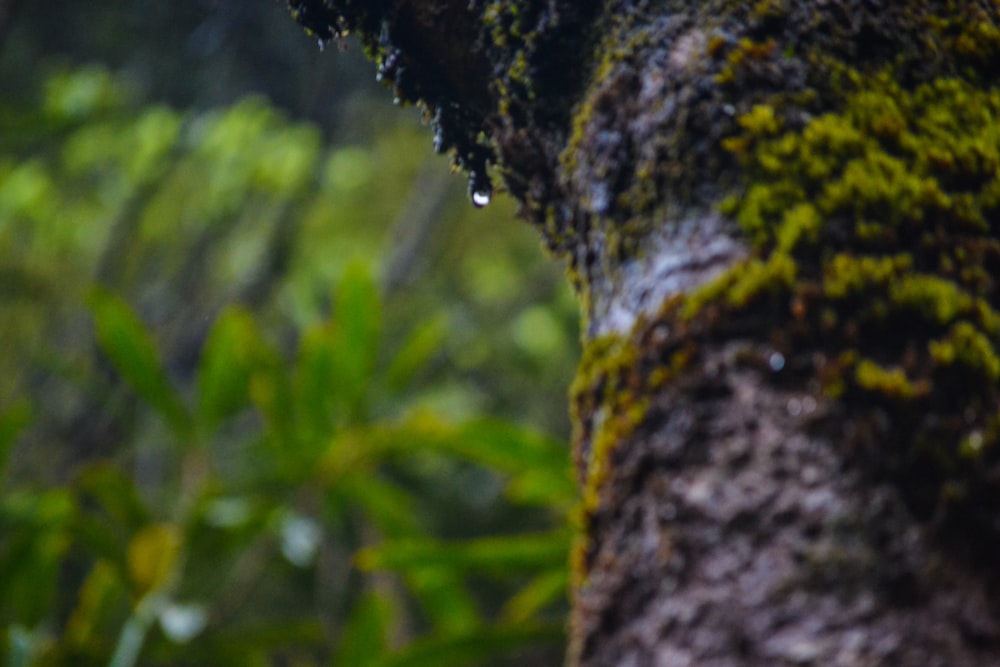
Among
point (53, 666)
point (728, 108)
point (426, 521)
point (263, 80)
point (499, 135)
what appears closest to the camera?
point (728, 108)

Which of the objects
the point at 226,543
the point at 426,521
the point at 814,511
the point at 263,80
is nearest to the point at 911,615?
the point at 814,511

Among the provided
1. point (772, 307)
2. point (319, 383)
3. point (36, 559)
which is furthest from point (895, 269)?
point (36, 559)

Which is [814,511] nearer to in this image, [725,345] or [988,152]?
[725,345]

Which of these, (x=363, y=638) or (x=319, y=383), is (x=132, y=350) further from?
(x=363, y=638)

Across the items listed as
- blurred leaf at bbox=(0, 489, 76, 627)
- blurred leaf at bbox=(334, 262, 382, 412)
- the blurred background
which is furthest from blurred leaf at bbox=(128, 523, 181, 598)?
blurred leaf at bbox=(334, 262, 382, 412)

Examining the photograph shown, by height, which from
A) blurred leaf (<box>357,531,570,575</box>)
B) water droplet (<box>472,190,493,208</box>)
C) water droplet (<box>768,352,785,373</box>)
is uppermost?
blurred leaf (<box>357,531,570,575</box>)

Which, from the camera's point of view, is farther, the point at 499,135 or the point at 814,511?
the point at 499,135

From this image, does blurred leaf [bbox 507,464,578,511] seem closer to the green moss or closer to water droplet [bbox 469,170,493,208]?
water droplet [bbox 469,170,493,208]
